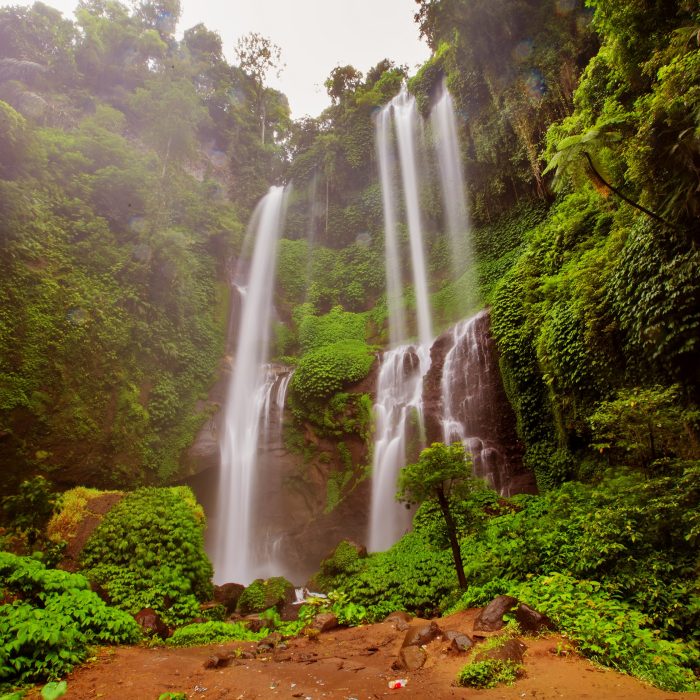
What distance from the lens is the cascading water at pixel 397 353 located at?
13.5 metres

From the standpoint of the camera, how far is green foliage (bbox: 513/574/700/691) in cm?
323

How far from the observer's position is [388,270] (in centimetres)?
2484

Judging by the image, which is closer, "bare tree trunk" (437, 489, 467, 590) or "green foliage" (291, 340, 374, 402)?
"bare tree trunk" (437, 489, 467, 590)

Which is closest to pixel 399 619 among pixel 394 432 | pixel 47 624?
pixel 47 624

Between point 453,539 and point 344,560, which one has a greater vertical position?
point 453,539

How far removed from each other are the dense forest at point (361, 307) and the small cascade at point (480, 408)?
0.88 m

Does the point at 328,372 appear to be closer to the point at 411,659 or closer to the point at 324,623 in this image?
→ the point at 324,623

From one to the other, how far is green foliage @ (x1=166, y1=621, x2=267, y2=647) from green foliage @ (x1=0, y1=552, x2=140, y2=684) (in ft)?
2.43

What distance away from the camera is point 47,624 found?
438 cm

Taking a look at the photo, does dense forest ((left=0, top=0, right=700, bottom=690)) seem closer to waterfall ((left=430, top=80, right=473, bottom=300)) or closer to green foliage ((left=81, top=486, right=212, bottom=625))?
green foliage ((left=81, top=486, right=212, bottom=625))

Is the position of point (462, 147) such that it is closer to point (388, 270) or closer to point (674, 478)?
point (388, 270)

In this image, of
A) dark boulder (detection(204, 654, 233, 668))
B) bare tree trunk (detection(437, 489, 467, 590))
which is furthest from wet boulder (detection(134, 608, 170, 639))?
bare tree trunk (detection(437, 489, 467, 590))

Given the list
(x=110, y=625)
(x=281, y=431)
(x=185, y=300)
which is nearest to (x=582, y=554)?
(x=110, y=625)

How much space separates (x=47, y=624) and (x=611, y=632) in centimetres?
581
